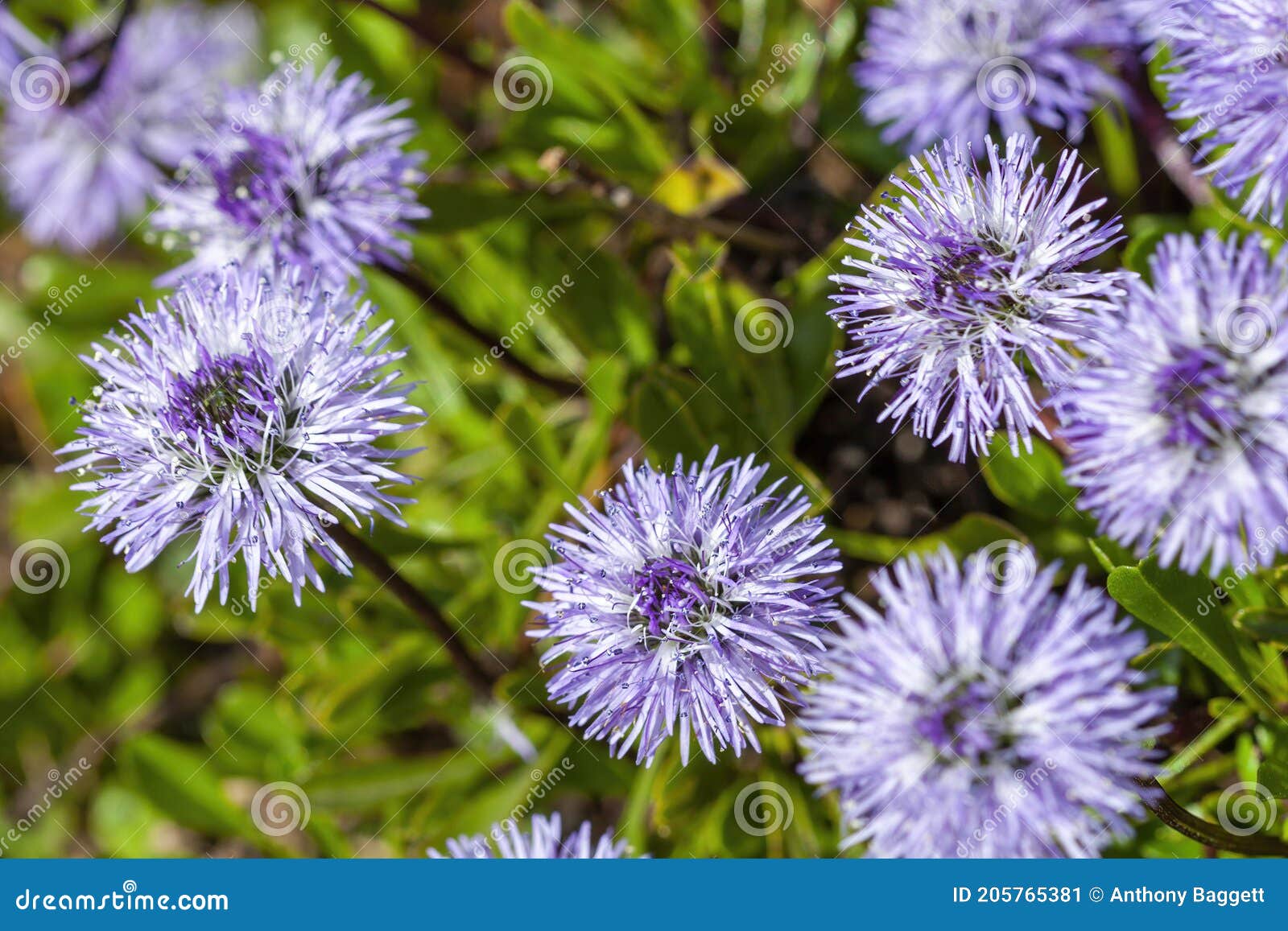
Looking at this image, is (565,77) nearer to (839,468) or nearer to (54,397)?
(839,468)

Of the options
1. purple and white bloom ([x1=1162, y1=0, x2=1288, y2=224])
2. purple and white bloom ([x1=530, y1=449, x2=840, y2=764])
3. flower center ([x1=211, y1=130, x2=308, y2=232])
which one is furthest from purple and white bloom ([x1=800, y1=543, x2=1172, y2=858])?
flower center ([x1=211, y1=130, x2=308, y2=232])

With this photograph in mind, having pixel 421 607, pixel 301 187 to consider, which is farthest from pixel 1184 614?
pixel 301 187

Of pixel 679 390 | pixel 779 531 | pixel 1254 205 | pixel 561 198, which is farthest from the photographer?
pixel 561 198

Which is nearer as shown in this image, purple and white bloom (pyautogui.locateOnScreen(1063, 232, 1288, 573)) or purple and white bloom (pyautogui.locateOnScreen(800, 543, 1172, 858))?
purple and white bloom (pyautogui.locateOnScreen(1063, 232, 1288, 573))

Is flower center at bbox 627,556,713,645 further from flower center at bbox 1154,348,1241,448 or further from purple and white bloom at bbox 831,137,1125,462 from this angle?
flower center at bbox 1154,348,1241,448

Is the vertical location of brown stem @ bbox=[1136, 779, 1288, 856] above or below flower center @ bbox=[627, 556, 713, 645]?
above

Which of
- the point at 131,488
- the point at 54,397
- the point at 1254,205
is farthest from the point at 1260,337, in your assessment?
the point at 54,397
